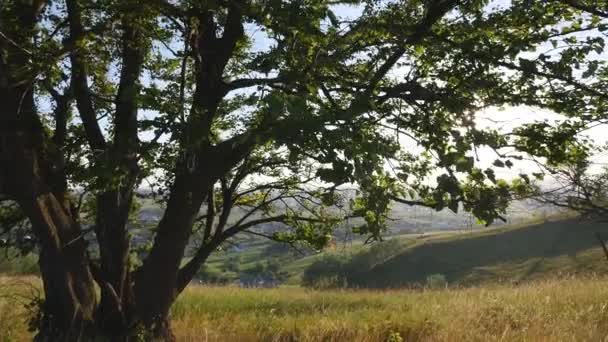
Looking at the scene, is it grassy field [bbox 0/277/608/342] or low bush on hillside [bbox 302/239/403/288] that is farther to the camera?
low bush on hillside [bbox 302/239/403/288]

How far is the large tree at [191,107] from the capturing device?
4.47 m

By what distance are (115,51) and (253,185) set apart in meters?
3.11

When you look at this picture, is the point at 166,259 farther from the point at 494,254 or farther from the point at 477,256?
the point at 494,254

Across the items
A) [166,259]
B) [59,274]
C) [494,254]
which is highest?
[166,259]

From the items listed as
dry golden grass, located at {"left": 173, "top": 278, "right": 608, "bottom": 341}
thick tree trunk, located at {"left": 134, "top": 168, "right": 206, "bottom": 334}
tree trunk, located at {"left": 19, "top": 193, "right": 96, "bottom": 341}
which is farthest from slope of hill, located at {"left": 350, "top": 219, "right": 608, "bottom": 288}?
tree trunk, located at {"left": 19, "top": 193, "right": 96, "bottom": 341}

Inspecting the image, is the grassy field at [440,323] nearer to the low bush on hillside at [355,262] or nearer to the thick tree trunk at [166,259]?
the thick tree trunk at [166,259]

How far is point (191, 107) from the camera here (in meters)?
6.29

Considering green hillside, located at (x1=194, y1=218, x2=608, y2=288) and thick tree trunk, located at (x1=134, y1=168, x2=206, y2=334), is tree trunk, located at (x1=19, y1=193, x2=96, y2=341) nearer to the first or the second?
thick tree trunk, located at (x1=134, y1=168, x2=206, y2=334)

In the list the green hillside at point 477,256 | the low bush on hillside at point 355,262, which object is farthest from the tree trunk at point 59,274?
the low bush on hillside at point 355,262

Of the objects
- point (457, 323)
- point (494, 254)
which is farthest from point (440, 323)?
point (494, 254)

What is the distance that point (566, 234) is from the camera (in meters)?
104

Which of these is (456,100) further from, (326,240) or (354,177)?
(326,240)

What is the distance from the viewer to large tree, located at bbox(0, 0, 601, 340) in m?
4.47

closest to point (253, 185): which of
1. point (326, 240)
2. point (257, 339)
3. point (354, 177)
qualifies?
point (326, 240)
